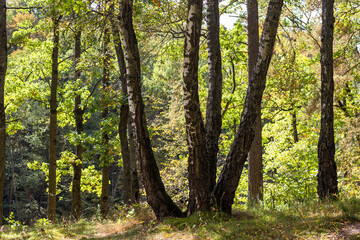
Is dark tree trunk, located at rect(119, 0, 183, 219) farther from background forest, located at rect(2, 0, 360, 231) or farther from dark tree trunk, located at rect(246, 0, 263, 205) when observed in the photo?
dark tree trunk, located at rect(246, 0, 263, 205)

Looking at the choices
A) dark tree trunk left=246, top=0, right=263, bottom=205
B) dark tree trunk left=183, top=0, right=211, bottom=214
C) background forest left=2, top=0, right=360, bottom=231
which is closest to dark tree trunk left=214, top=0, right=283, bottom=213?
dark tree trunk left=183, top=0, right=211, bottom=214

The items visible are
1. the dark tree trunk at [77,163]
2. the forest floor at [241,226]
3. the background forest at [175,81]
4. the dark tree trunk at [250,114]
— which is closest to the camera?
the forest floor at [241,226]

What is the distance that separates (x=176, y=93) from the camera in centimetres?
1429

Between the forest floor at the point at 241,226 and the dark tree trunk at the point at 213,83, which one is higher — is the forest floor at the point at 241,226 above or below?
below

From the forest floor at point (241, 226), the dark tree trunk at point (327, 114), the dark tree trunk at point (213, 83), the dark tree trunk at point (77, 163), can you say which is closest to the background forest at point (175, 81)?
the dark tree trunk at point (77, 163)

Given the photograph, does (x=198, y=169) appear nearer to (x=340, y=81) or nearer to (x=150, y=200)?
(x=150, y=200)

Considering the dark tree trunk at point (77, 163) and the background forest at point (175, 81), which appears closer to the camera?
the background forest at point (175, 81)

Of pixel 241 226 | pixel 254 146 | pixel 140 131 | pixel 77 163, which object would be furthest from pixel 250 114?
pixel 77 163

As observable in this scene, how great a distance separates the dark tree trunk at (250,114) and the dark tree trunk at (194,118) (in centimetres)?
33

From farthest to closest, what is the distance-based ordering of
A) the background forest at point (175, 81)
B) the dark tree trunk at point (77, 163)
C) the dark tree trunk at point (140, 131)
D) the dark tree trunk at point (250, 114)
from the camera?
the dark tree trunk at point (77, 163) → the background forest at point (175, 81) → the dark tree trunk at point (140, 131) → the dark tree trunk at point (250, 114)

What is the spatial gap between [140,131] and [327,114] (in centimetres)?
395

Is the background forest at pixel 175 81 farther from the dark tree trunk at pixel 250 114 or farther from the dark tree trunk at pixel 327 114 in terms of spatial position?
the dark tree trunk at pixel 250 114

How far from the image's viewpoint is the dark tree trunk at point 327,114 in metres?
7.57

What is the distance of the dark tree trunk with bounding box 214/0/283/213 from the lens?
6422 mm
